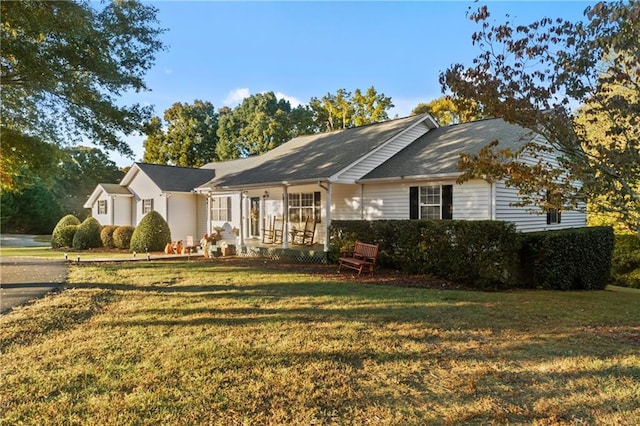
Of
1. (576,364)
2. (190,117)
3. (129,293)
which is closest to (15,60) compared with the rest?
(129,293)

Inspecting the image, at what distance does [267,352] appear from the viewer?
4.95 meters

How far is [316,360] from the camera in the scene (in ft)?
15.4

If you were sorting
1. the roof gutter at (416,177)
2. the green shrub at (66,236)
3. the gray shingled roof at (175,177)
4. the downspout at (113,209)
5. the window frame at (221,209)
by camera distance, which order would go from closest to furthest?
the roof gutter at (416,177) → the window frame at (221,209) → the gray shingled roof at (175,177) → the green shrub at (66,236) → the downspout at (113,209)

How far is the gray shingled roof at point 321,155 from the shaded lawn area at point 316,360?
777cm

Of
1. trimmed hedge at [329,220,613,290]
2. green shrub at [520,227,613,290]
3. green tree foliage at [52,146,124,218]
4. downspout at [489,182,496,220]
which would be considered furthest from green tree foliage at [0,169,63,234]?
green shrub at [520,227,613,290]

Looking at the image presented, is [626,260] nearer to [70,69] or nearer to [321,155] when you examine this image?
[321,155]

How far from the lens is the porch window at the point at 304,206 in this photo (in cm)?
1695

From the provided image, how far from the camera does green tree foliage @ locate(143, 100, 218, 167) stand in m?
40.7

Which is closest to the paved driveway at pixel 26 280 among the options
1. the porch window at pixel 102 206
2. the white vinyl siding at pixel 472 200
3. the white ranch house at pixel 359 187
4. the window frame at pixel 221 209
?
the white ranch house at pixel 359 187

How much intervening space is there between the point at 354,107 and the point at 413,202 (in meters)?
27.3

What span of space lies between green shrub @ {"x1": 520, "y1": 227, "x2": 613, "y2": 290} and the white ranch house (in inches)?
58.8

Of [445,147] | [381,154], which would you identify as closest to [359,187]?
[381,154]

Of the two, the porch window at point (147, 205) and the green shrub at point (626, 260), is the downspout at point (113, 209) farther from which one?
the green shrub at point (626, 260)

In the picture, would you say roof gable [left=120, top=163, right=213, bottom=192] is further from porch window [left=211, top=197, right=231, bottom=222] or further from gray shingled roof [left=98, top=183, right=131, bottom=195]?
porch window [left=211, top=197, right=231, bottom=222]
